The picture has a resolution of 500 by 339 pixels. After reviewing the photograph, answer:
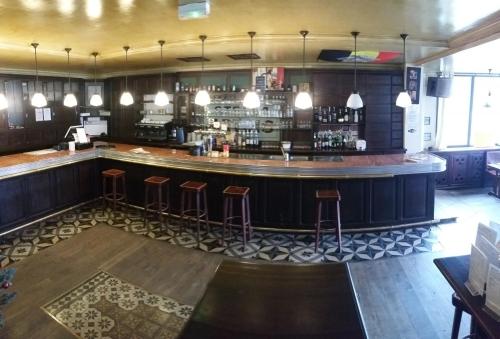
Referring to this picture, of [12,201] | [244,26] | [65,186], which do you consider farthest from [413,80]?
[12,201]

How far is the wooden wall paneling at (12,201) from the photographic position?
A: 16.6ft

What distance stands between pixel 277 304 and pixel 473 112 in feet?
30.2

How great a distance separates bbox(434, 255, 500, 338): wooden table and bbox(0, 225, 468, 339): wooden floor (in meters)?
1.03

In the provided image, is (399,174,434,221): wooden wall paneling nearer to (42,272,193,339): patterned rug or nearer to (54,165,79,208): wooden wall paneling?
(42,272,193,339): patterned rug

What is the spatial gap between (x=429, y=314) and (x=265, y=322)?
2.47 meters

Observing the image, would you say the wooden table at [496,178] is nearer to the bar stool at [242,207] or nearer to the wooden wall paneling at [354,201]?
the wooden wall paneling at [354,201]

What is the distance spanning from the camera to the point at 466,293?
1970mm

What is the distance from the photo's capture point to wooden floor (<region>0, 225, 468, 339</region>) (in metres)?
3.12

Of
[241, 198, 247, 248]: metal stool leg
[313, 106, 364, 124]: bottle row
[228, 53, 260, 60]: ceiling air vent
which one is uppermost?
[228, 53, 260, 60]: ceiling air vent

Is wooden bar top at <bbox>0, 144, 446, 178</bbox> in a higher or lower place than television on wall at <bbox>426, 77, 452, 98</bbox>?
lower

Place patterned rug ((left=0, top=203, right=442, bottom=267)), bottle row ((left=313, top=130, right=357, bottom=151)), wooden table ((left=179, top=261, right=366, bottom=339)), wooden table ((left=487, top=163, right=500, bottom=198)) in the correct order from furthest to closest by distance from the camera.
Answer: wooden table ((left=487, top=163, right=500, bottom=198)), bottle row ((left=313, top=130, right=357, bottom=151)), patterned rug ((left=0, top=203, right=442, bottom=267)), wooden table ((left=179, top=261, right=366, bottom=339))

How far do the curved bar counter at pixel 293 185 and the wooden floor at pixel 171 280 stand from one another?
3.24 feet

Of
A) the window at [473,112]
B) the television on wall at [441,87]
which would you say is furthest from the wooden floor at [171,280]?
the window at [473,112]

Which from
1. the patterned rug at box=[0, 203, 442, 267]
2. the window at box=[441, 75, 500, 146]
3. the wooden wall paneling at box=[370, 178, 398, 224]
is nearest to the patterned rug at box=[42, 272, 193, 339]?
the patterned rug at box=[0, 203, 442, 267]
